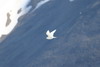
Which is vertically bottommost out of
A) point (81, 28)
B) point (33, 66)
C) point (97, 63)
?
point (97, 63)

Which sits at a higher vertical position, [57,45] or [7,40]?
[7,40]

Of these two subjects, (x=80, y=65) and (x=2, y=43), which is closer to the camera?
Answer: (x=80, y=65)

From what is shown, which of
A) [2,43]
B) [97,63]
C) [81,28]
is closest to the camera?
[97,63]

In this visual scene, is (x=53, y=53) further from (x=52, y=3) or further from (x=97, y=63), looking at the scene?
(x=52, y=3)

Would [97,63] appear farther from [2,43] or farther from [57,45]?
[2,43]

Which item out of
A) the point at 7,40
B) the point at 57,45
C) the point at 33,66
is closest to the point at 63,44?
the point at 57,45

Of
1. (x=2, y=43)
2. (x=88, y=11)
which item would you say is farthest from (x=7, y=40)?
(x=88, y=11)

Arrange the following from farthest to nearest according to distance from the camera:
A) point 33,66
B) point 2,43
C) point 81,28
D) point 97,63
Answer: point 2,43 < point 81,28 < point 33,66 < point 97,63
